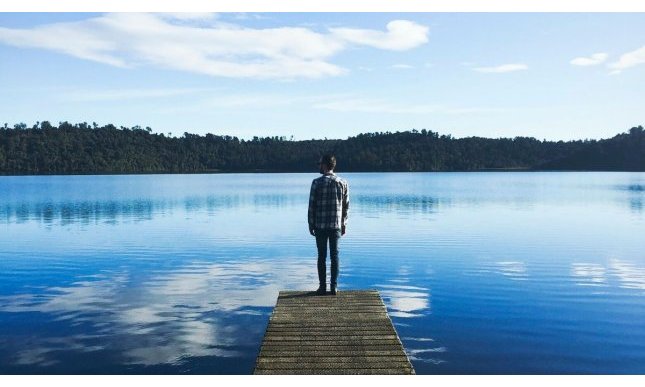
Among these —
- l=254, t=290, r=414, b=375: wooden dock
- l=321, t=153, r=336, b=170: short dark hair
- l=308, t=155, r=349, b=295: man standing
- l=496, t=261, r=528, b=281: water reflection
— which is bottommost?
l=496, t=261, r=528, b=281: water reflection

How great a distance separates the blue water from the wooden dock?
1689mm

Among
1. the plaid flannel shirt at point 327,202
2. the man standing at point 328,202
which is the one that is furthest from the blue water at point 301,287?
the plaid flannel shirt at point 327,202

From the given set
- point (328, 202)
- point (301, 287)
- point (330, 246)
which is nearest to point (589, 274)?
point (301, 287)

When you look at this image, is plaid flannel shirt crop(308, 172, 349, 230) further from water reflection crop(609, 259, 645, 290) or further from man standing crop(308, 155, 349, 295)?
water reflection crop(609, 259, 645, 290)

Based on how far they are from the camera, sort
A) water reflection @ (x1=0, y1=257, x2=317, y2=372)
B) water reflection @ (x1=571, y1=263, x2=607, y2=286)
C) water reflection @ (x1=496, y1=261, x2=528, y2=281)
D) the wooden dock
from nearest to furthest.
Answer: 1. the wooden dock
2. water reflection @ (x1=0, y1=257, x2=317, y2=372)
3. water reflection @ (x1=571, y1=263, x2=607, y2=286)
4. water reflection @ (x1=496, y1=261, x2=528, y2=281)

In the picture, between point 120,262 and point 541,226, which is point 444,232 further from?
point 120,262

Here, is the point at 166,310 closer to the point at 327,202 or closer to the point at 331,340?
the point at 327,202

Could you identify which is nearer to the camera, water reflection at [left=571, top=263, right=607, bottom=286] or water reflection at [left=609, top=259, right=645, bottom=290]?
water reflection at [left=609, top=259, right=645, bottom=290]

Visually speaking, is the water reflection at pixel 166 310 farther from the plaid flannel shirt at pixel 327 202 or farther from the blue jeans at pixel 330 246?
the plaid flannel shirt at pixel 327 202

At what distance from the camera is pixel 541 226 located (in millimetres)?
36656

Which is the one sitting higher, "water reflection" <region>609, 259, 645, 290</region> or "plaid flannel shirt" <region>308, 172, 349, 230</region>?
"plaid flannel shirt" <region>308, 172, 349, 230</region>

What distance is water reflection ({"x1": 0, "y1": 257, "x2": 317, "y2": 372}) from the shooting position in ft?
42.3

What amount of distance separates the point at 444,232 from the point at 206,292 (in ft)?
58.9

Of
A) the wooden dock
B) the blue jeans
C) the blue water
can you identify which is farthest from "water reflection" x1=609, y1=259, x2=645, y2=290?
the blue jeans
